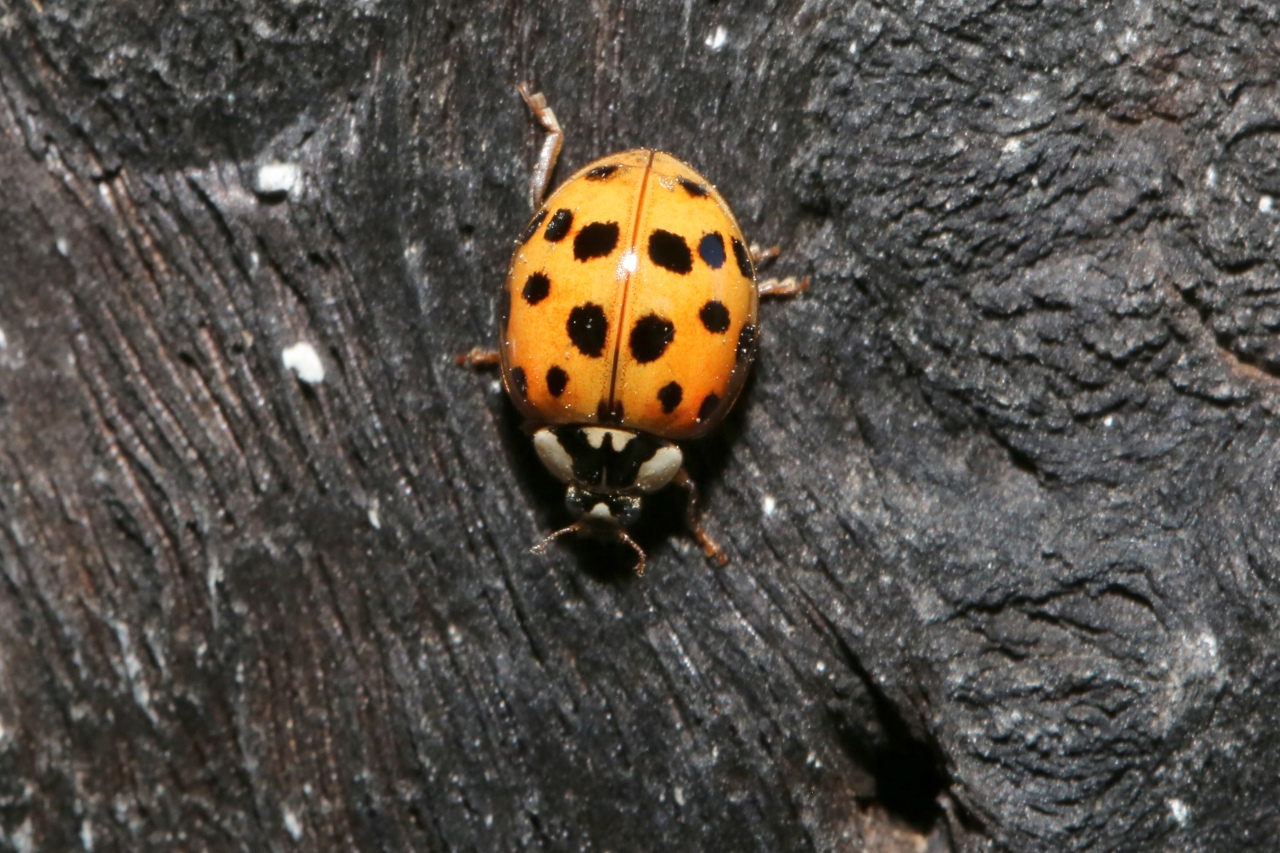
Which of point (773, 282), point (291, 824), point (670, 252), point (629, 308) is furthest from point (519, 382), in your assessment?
point (291, 824)

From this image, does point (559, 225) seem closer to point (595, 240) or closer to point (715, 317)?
point (595, 240)

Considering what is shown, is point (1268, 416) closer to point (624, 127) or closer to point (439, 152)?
point (624, 127)

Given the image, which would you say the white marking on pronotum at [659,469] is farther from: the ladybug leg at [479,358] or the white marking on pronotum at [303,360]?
the white marking on pronotum at [303,360]

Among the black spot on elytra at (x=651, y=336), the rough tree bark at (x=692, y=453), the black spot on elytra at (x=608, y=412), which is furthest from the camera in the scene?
the black spot on elytra at (x=608, y=412)

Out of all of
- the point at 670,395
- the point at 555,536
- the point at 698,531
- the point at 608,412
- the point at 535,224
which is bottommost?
the point at 698,531

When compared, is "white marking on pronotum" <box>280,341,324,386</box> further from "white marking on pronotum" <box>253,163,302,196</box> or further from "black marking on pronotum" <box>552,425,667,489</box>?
"black marking on pronotum" <box>552,425,667,489</box>

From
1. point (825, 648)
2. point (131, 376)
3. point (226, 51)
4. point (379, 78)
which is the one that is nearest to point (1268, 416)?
point (825, 648)

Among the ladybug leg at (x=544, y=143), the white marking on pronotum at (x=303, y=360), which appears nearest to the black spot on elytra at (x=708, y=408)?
the ladybug leg at (x=544, y=143)
